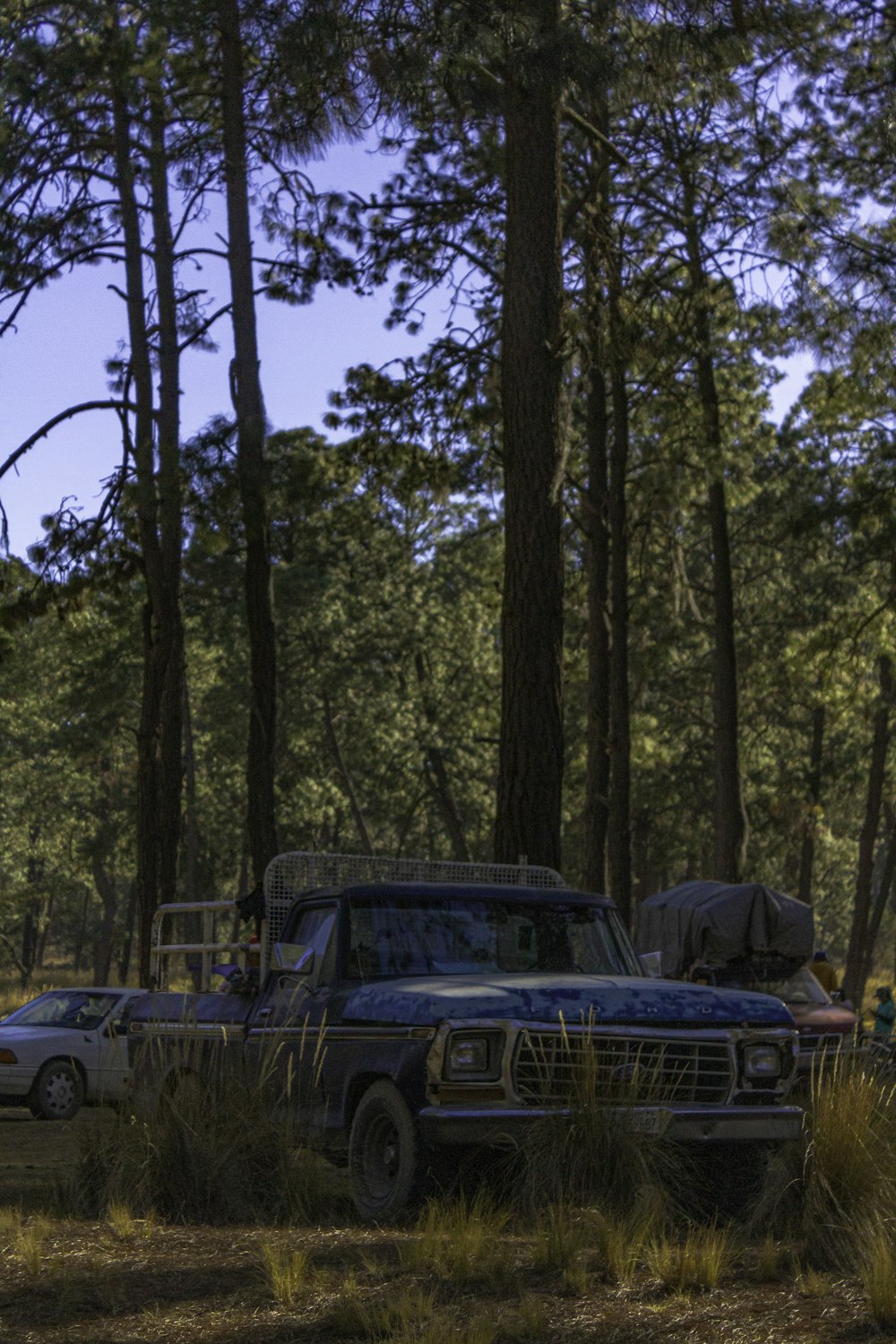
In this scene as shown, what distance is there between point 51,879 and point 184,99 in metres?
43.0

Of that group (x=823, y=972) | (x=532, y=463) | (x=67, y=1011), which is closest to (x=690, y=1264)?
(x=532, y=463)

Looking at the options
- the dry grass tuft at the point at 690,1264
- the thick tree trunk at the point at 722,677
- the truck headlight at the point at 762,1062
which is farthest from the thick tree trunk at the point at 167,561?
the dry grass tuft at the point at 690,1264

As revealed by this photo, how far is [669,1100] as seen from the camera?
806cm

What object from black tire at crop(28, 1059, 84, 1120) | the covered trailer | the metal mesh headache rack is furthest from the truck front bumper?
the covered trailer

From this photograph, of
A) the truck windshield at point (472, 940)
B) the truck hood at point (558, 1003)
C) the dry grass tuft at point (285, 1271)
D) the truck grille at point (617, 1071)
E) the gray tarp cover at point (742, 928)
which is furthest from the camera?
the gray tarp cover at point (742, 928)

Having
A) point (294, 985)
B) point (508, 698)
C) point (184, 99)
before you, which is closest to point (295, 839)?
point (184, 99)

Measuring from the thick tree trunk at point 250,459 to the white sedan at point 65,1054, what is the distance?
3251 mm

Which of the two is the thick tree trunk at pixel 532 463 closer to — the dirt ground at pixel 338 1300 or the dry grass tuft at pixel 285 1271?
the dirt ground at pixel 338 1300

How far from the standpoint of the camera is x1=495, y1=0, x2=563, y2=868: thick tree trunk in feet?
47.0

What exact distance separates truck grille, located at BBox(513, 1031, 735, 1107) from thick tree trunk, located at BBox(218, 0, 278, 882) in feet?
40.2

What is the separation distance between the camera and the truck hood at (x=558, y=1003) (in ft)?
26.4

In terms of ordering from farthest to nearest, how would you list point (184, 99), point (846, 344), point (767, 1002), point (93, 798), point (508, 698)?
1. point (93, 798)
2. point (184, 99)
3. point (846, 344)
4. point (508, 698)
5. point (767, 1002)

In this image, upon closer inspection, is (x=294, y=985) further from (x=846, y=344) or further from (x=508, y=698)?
(x=846, y=344)

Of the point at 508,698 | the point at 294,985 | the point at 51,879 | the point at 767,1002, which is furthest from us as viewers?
the point at 51,879
